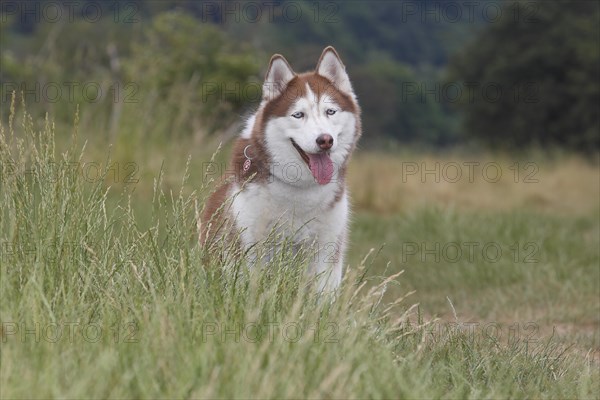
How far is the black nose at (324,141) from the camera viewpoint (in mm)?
5469

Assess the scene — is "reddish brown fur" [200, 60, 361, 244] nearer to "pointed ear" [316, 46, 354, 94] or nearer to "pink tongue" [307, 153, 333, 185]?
"pointed ear" [316, 46, 354, 94]

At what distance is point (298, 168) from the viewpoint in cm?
571

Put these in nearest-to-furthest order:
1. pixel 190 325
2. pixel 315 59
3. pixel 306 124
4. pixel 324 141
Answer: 1. pixel 190 325
2. pixel 324 141
3. pixel 306 124
4. pixel 315 59

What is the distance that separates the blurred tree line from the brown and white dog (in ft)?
4.33

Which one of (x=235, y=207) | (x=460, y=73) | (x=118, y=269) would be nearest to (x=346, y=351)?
(x=118, y=269)

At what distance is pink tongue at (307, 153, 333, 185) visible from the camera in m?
5.65

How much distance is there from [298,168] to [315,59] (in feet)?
27.6

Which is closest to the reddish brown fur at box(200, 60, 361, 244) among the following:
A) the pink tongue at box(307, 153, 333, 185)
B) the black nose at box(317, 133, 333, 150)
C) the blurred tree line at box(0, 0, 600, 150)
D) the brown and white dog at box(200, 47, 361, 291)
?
the brown and white dog at box(200, 47, 361, 291)

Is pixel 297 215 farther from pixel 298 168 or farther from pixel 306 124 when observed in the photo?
pixel 306 124

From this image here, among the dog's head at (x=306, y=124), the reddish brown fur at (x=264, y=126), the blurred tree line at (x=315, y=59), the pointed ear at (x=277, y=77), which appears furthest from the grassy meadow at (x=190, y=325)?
the blurred tree line at (x=315, y=59)

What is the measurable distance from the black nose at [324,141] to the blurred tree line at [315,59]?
168cm

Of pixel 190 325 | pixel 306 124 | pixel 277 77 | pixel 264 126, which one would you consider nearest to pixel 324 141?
pixel 306 124

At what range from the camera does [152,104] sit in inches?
523

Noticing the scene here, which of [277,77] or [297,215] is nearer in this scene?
[297,215]
